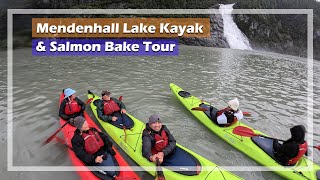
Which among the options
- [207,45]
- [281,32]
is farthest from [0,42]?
[281,32]

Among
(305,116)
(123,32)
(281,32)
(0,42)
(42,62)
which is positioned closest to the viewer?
(305,116)

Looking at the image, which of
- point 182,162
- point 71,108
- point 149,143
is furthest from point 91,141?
point 71,108

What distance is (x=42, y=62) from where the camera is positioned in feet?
67.1

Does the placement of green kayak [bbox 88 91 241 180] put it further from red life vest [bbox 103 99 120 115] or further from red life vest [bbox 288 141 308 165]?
red life vest [bbox 288 141 308 165]

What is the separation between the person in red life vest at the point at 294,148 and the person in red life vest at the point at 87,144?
15.3 ft

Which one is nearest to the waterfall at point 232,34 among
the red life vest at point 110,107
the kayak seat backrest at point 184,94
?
the kayak seat backrest at point 184,94

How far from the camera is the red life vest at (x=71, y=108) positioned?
372 inches

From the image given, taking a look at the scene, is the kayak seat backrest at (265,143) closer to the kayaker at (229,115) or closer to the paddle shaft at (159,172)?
the kayaker at (229,115)

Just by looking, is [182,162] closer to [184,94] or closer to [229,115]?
[229,115]

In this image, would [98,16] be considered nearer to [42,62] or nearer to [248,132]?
[42,62]

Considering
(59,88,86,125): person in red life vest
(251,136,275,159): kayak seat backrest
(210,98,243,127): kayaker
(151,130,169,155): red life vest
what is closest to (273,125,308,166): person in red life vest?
(251,136,275,159): kayak seat backrest

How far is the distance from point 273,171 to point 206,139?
2.48 metres

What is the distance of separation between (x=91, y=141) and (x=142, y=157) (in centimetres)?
150

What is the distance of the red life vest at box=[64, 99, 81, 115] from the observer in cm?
945
